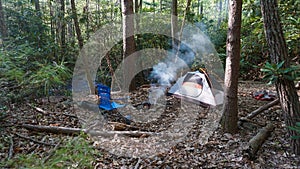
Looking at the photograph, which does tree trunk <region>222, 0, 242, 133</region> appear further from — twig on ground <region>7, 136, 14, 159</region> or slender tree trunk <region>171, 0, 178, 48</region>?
slender tree trunk <region>171, 0, 178, 48</region>

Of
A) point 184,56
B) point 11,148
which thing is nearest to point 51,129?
point 11,148

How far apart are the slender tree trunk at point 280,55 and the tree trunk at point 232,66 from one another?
1.28 feet

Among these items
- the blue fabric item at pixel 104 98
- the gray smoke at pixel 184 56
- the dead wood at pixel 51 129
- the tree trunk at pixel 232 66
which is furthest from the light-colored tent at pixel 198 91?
the dead wood at pixel 51 129

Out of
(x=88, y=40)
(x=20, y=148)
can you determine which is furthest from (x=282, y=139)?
(x=88, y=40)

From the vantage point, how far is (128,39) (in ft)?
17.8

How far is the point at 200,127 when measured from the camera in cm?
369

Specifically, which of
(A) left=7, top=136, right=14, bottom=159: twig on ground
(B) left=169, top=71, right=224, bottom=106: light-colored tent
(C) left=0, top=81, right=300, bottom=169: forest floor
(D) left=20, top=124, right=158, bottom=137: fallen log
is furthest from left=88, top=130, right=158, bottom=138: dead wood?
(B) left=169, top=71, right=224, bottom=106: light-colored tent

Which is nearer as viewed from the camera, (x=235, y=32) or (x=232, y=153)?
(x=232, y=153)

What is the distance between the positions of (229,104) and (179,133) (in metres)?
0.84

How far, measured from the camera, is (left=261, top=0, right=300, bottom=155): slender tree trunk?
2607 mm

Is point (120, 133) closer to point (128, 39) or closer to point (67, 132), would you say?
point (67, 132)

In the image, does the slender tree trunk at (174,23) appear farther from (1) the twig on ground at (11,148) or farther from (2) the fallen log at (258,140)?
(1) the twig on ground at (11,148)

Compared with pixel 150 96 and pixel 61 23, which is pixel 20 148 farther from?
pixel 61 23

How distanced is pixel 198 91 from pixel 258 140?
1896mm
